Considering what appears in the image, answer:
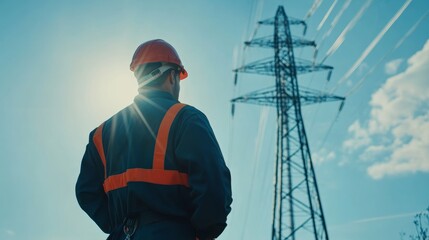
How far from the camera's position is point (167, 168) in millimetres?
1969

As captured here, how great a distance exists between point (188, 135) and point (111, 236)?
0.70 m

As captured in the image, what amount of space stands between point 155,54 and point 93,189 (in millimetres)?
879

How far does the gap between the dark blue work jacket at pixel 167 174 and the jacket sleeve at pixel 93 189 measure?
0.46 feet

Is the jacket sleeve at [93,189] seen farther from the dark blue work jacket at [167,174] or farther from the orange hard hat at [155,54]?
the orange hard hat at [155,54]

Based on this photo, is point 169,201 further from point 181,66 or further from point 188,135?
point 181,66

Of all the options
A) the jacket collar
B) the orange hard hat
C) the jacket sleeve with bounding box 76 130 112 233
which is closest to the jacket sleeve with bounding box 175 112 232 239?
the jacket collar

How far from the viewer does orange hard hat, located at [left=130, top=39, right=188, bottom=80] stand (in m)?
2.45

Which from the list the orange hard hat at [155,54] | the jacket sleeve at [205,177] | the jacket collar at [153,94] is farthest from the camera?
the orange hard hat at [155,54]

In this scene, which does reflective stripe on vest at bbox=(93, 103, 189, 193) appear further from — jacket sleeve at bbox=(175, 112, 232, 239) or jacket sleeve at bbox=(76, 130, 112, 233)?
jacket sleeve at bbox=(76, 130, 112, 233)

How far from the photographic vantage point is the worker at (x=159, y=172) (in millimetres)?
1880

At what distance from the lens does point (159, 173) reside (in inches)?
77.2

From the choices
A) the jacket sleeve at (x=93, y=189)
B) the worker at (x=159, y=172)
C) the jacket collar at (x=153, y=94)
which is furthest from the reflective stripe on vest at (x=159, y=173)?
the jacket sleeve at (x=93, y=189)

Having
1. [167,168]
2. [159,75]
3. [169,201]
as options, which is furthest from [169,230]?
[159,75]

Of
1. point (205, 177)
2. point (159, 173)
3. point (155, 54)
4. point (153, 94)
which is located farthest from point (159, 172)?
point (155, 54)
